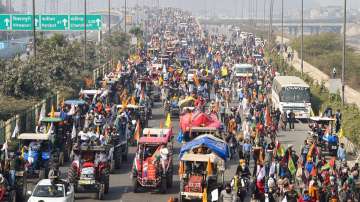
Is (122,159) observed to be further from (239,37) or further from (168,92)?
(239,37)

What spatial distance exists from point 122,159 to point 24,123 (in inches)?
292

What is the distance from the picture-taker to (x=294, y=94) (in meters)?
52.7

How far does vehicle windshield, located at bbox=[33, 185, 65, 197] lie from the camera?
84.7 feet

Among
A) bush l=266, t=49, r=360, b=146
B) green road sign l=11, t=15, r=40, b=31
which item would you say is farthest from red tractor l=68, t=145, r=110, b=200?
green road sign l=11, t=15, r=40, b=31

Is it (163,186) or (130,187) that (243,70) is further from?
(163,186)

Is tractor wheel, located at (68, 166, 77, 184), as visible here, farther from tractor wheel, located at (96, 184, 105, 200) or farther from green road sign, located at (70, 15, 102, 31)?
green road sign, located at (70, 15, 102, 31)

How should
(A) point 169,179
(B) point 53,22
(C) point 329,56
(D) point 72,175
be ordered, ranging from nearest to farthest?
1. (D) point 72,175
2. (A) point 169,179
3. (B) point 53,22
4. (C) point 329,56

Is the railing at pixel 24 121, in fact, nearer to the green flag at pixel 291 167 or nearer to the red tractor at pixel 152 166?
the red tractor at pixel 152 166

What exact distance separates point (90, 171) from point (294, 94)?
25115 millimetres

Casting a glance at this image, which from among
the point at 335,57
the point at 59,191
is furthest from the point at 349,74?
the point at 59,191

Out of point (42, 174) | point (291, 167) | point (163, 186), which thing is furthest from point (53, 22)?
point (291, 167)

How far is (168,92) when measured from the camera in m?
55.2

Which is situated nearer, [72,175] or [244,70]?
[72,175]

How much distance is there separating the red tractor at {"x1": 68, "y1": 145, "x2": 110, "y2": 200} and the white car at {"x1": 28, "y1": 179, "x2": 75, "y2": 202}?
288 cm
